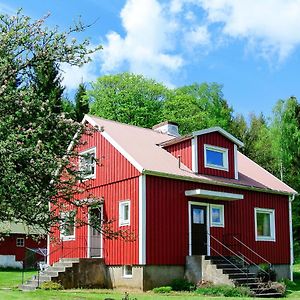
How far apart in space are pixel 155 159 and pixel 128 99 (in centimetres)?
2933

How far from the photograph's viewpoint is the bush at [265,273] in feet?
73.1

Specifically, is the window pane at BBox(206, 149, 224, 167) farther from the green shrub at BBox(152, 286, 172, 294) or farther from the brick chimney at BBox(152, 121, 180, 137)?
the green shrub at BBox(152, 286, 172, 294)

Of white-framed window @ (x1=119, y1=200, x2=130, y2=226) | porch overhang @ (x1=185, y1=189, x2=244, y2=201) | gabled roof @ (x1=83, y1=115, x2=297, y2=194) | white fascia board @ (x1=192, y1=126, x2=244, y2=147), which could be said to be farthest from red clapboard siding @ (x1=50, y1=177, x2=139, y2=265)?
white fascia board @ (x1=192, y1=126, x2=244, y2=147)

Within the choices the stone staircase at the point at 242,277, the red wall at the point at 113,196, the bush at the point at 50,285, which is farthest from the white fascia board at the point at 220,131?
the bush at the point at 50,285

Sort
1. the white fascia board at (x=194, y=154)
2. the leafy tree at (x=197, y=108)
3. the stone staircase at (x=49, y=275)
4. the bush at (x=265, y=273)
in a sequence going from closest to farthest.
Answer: the stone staircase at (x=49, y=275)
the bush at (x=265, y=273)
the white fascia board at (x=194, y=154)
the leafy tree at (x=197, y=108)

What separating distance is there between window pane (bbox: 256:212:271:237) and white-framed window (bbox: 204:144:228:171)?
330cm

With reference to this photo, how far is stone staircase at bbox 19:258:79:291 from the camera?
20734mm

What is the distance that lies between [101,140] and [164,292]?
7426 mm

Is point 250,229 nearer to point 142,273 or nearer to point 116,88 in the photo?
point 142,273

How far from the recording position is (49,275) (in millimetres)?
21125

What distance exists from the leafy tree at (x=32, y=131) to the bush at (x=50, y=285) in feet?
29.2

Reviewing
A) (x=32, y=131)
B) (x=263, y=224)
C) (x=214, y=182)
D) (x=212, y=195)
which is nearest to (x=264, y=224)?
(x=263, y=224)

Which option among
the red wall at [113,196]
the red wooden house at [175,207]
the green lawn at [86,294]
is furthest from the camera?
the red wall at [113,196]

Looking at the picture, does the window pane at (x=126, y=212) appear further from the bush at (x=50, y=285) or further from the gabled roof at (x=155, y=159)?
the bush at (x=50, y=285)
